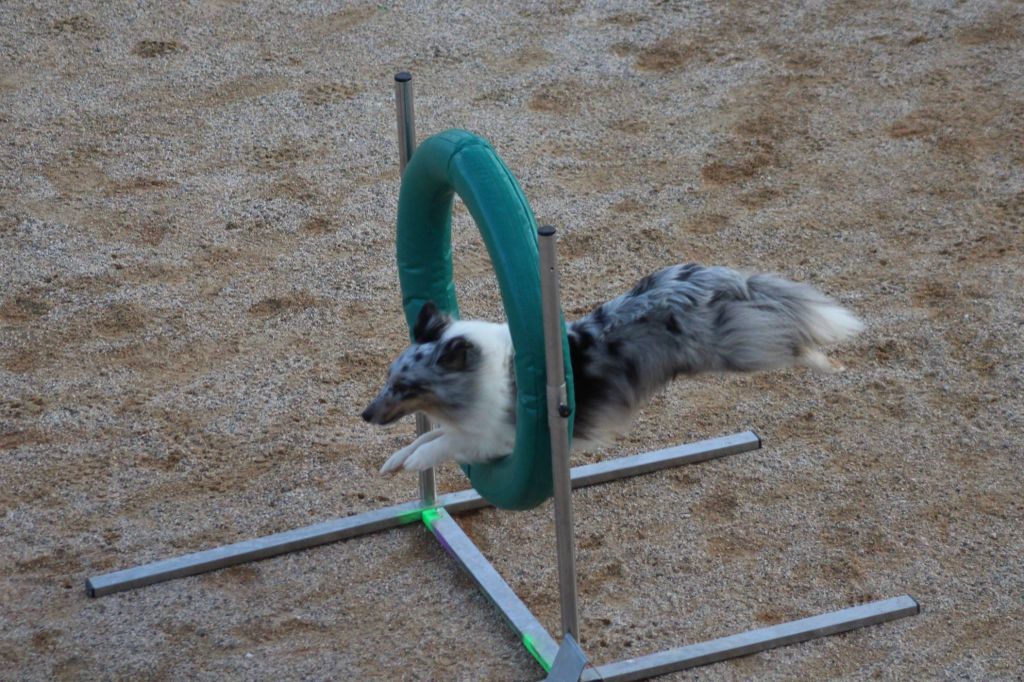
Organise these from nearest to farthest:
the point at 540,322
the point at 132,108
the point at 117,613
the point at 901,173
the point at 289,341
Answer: the point at 540,322 → the point at 117,613 → the point at 289,341 → the point at 901,173 → the point at 132,108

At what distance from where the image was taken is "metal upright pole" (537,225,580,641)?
3.25 metres

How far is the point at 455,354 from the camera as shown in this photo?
12.3 ft

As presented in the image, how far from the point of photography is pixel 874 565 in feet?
14.4

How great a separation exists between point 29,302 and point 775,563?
11.4 ft

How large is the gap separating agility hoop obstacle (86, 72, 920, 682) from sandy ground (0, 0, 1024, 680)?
0.23ft

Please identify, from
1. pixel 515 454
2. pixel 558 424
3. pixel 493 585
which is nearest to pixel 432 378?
pixel 515 454

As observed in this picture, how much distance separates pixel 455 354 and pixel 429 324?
25 centimetres

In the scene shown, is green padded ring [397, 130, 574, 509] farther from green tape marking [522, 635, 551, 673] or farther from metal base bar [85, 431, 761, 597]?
metal base bar [85, 431, 761, 597]

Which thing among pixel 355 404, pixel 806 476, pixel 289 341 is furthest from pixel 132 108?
pixel 806 476

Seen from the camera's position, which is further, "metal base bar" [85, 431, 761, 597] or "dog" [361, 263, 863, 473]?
"metal base bar" [85, 431, 761, 597]

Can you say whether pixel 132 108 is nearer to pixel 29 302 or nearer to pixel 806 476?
pixel 29 302

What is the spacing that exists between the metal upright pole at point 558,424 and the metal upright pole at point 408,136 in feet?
2.90

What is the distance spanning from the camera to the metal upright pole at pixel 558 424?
→ 3.25m

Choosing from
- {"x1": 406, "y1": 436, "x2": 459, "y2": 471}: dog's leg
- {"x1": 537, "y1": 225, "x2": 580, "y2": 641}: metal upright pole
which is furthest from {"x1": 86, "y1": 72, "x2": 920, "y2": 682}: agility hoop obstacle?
{"x1": 406, "y1": 436, "x2": 459, "y2": 471}: dog's leg
